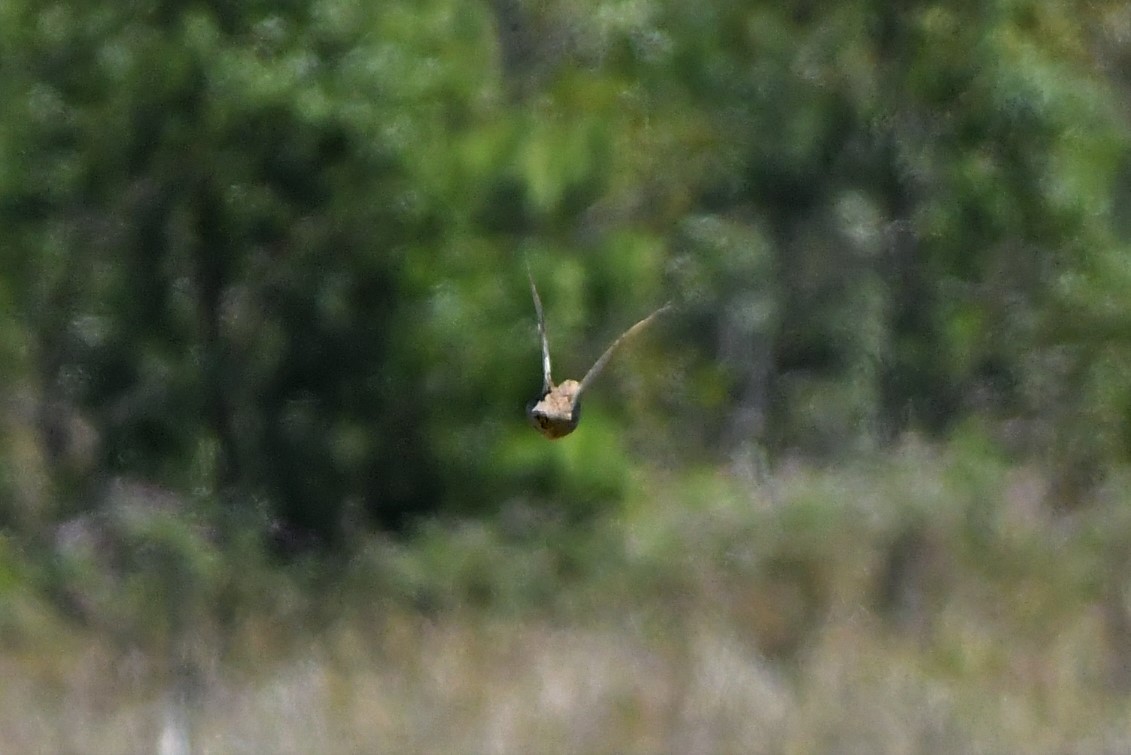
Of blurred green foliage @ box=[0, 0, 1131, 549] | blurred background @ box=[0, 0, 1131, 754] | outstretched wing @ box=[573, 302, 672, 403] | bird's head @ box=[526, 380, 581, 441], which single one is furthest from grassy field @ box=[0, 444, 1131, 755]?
outstretched wing @ box=[573, 302, 672, 403]

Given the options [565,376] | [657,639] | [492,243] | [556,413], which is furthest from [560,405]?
[492,243]

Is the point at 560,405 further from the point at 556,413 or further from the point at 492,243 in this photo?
the point at 492,243

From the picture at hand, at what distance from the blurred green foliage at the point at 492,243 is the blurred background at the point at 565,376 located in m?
0.03

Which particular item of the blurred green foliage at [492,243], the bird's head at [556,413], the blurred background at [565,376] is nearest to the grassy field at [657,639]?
the blurred background at [565,376]

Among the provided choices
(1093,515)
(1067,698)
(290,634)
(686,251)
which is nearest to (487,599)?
(290,634)

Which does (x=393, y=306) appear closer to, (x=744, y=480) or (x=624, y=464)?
(x=624, y=464)

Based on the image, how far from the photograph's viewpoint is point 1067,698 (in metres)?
7.98

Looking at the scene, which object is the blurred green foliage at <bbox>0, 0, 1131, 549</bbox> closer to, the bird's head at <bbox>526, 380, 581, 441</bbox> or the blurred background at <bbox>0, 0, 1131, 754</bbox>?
the blurred background at <bbox>0, 0, 1131, 754</bbox>

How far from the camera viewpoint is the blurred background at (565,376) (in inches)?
325

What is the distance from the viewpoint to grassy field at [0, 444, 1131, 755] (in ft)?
25.2

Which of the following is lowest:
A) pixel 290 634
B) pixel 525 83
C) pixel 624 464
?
pixel 290 634

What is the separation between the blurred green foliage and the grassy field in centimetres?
116

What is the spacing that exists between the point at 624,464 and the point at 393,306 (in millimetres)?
1729

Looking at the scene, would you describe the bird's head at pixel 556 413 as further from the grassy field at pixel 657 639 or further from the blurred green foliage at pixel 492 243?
the blurred green foliage at pixel 492 243
